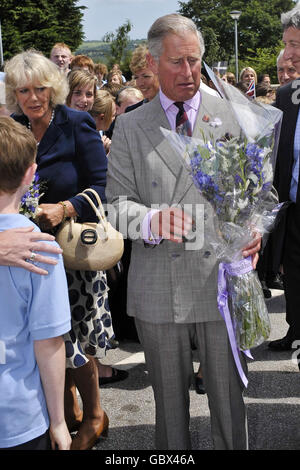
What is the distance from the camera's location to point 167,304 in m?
2.52

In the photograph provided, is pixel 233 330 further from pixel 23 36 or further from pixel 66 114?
pixel 23 36

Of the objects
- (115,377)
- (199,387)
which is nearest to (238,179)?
(199,387)

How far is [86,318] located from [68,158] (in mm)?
881

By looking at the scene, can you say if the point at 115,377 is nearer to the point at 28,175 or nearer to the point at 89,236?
the point at 89,236

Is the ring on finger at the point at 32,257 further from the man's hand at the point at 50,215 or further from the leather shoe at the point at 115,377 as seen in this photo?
the leather shoe at the point at 115,377

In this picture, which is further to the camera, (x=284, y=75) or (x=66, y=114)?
(x=284, y=75)

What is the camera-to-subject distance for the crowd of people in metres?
1.86

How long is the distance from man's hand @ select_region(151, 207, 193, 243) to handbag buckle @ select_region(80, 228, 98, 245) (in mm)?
670

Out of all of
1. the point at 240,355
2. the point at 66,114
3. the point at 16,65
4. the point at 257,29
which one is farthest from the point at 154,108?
the point at 257,29

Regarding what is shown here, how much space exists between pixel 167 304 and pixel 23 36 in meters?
45.9

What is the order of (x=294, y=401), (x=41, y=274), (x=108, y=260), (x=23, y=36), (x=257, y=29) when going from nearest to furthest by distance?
(x=41, y=274) < (x=108, y=260) < (x=294, y=401) < (x=23, y=36) < (x=257, y=29)

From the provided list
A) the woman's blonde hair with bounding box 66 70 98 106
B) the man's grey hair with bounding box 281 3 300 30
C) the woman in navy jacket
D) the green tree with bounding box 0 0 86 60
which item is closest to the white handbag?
the woman in navy jacket

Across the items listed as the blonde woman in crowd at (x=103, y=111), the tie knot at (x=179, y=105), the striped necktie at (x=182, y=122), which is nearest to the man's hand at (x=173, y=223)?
the striped necktie at (x=182, y=122)

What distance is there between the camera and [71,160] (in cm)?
311
